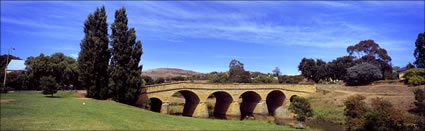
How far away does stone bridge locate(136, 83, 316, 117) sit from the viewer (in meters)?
33.7

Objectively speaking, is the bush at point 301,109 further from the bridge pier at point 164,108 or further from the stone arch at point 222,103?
the bridge pier at point 164,108

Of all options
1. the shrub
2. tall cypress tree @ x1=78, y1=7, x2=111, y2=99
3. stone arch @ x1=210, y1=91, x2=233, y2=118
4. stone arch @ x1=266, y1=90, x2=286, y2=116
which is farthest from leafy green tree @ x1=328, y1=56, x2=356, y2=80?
tall cypress tree @ x1=78, y1=7, x2=111, y2=99

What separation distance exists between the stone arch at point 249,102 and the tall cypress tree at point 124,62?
2142 centimetres

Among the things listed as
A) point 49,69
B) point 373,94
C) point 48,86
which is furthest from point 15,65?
point 373,94

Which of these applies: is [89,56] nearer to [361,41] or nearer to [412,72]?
[412,72]

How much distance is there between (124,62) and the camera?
30219mm

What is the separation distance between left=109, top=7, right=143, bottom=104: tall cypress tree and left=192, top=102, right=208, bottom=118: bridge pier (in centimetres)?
993

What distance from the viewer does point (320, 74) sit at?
74.1 meters

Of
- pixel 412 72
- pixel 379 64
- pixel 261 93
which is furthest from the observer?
pixel 379 64

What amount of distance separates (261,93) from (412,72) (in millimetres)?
29400

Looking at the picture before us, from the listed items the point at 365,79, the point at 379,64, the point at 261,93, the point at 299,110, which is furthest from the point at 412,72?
the point at 299,110

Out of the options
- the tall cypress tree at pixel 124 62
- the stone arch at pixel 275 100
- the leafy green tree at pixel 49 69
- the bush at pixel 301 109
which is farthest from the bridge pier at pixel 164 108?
the stone arch at pixel 275 100

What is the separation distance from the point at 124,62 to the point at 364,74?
50.5m

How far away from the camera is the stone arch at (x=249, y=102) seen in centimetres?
4483
